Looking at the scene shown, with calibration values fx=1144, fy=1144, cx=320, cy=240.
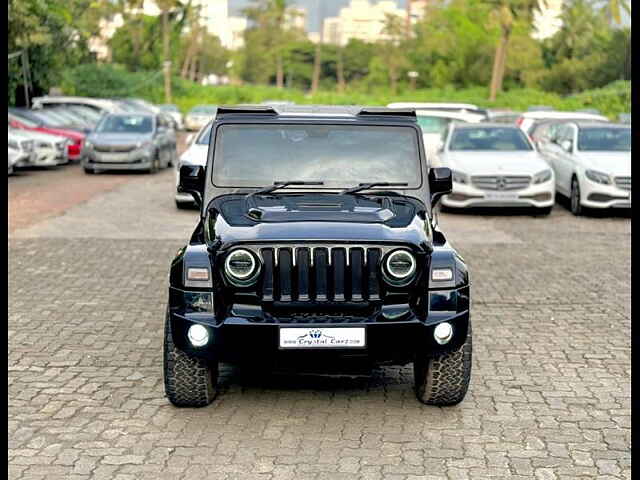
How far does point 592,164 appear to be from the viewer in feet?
60.5

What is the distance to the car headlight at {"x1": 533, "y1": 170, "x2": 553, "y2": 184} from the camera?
59.7ft

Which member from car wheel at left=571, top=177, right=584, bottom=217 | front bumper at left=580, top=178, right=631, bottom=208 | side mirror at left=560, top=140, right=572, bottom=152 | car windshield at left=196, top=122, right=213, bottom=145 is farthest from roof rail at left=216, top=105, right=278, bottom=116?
side mirror at left=560, top=140, right=572, bottom=152

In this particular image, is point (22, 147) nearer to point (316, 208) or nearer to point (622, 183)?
point (622, 183)

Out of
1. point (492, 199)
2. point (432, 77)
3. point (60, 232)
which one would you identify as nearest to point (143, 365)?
point (60, 232)

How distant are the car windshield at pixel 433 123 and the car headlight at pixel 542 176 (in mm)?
5542

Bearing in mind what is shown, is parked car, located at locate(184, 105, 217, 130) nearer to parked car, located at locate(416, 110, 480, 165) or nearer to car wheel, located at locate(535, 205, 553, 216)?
parked car, located at locate(416, 110, 480, 165)

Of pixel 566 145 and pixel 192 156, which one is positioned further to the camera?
pixel 566 145

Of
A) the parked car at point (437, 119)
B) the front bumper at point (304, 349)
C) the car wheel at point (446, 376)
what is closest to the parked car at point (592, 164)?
the parked car at point (437, 119)

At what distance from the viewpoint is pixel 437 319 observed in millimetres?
6402

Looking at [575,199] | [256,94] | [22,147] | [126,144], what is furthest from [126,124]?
[256,94]

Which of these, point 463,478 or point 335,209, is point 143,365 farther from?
point 463,478

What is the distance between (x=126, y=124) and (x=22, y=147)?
2713 mm

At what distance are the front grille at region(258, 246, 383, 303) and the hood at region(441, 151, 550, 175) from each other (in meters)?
12.1

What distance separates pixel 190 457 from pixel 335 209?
70.9 inches
